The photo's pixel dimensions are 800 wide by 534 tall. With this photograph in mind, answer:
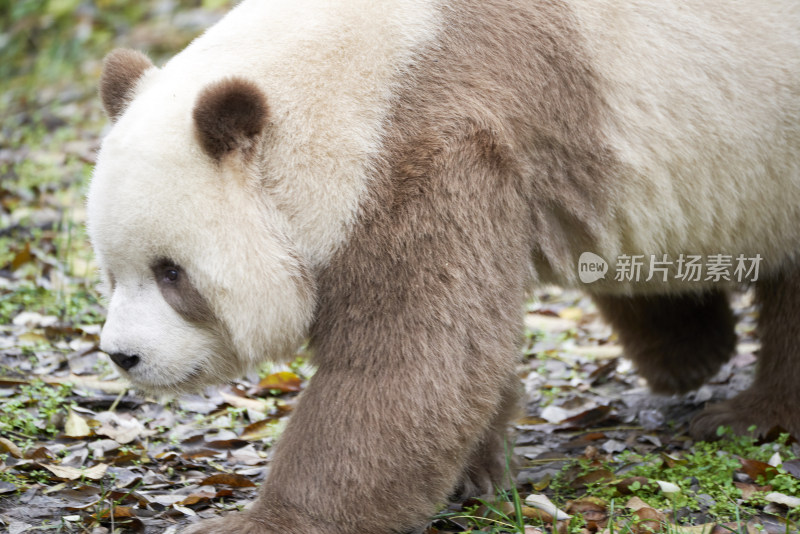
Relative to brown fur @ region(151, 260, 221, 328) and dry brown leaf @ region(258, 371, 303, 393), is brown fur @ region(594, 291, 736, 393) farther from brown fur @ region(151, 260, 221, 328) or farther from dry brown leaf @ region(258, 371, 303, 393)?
brown fur @ region(151, 260, 221, 328)

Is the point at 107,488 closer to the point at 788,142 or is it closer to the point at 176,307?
the point at 176,307

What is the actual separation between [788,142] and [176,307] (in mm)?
2646

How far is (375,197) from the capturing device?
3.32m

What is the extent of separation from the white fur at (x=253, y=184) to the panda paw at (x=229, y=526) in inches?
22.0

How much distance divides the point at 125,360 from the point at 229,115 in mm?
995

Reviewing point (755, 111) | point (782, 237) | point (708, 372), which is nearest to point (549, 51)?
point (755, 111)

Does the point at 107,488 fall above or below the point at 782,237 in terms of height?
below

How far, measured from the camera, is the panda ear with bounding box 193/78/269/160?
322 centimetres

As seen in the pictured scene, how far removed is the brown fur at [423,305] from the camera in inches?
128

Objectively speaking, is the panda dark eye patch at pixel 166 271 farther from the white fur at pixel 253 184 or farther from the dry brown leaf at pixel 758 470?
the dry brown leaf at pixel 758 470

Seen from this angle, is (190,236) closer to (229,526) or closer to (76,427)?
(229,526)

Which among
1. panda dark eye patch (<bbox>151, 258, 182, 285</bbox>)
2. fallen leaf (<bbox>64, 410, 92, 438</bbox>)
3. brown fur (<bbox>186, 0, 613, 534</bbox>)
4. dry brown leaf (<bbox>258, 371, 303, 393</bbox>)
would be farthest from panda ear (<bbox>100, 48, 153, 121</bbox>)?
dry brown leaf (<bbox>258, 371, 303, 393</bbox>)

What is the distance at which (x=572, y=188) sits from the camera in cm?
366

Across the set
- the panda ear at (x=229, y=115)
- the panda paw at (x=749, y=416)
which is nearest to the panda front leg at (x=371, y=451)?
the panda ear at (x=229, y=115)
